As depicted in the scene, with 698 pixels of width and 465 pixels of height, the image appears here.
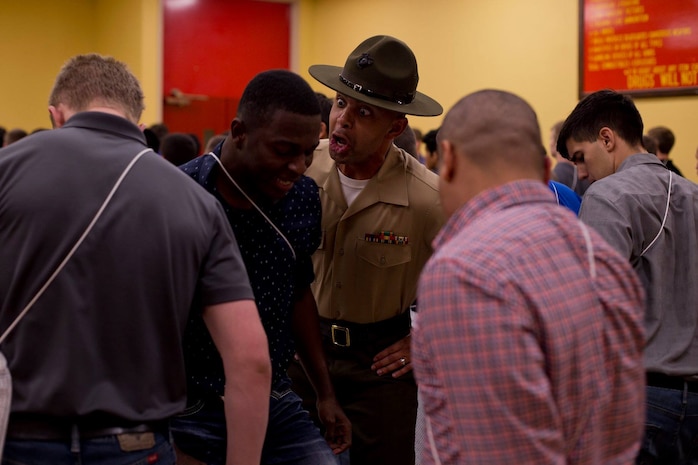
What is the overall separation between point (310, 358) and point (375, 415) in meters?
0.38

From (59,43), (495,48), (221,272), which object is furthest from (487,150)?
(59,43)

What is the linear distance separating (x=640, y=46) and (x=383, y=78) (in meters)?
5.48

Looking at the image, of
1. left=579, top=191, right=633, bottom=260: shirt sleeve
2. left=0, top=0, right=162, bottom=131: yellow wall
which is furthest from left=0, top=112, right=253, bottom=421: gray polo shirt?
left=0, top=0, right=162, bottom=131: yellow wall

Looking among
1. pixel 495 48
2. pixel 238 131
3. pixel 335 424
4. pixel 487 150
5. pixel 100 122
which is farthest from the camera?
pixel 495 48

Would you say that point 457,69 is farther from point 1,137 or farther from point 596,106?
point 596,106

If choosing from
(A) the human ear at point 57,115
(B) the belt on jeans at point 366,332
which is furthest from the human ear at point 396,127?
(A) the human ear at point 57,115

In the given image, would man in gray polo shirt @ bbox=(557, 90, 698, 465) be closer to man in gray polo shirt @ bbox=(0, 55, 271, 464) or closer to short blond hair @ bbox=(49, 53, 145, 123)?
man in gray polo shirt @ bbox=(0, 55, 271, 464)

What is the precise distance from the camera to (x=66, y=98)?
6.72 ft

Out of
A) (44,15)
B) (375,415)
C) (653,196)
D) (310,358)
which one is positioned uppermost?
(44,15)

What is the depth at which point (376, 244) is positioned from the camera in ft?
9.62

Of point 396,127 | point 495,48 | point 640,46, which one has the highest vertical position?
point 495,48

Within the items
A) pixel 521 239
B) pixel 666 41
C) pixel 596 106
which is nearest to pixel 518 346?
pixel 521 239

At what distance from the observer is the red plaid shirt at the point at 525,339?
4.61 ft

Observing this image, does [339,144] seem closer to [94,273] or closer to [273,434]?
[273,434]
